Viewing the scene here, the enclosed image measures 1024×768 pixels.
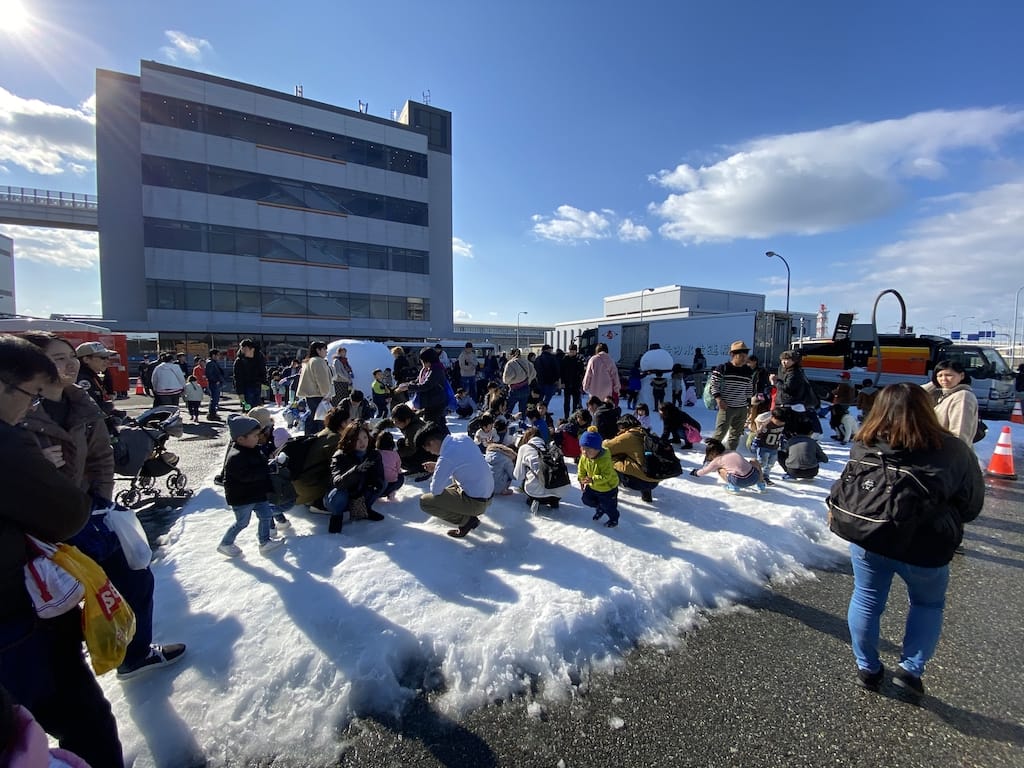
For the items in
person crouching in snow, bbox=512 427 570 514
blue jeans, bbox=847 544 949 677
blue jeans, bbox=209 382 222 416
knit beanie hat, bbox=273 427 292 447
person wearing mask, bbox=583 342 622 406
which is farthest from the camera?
blue jeans, bbox=209 382 222 416

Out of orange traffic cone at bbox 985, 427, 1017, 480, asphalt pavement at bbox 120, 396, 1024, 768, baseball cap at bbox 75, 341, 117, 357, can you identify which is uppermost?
baseball cap at bbox 75, 341, 117, 357

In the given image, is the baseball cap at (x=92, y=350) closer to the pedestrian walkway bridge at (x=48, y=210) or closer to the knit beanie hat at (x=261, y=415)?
the knit beanie hat at (x=261, y=415)

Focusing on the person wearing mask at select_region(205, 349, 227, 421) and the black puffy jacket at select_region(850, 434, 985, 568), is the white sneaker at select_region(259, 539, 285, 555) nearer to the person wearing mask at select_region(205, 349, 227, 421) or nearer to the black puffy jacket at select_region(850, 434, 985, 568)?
the black puffy jacket at select_region(850, 434, 985, 568)

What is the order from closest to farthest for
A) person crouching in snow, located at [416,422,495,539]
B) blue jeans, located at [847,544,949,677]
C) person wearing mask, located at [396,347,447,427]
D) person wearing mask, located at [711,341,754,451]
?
blue jeans, located at [847,544,949,677] < person crouching in snow, located at [416,422,495,539] < person wearing mask, located at [711,341,754,451] < person wearing mask, located at [396,347,447,427]

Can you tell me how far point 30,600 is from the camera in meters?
1.46

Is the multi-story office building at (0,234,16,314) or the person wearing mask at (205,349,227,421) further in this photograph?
the multi-story office building at (0,234,16,314)

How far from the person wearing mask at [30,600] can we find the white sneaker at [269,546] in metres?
2.19

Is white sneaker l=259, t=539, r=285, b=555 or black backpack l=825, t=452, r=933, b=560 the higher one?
black backpack l=825, t=452, r=933, b=560

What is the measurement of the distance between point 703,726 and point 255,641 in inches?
107

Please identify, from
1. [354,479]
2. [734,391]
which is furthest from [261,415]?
[734,391]

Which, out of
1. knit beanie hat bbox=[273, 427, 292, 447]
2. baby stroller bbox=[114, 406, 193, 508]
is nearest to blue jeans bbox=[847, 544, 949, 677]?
knit beanie hat bbox=[273, 427, 292, 447]

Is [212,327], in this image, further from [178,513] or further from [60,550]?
[60,550]

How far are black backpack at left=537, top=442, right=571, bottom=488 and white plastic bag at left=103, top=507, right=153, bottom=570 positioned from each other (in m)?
3.35

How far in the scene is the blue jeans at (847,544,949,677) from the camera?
2174mm
